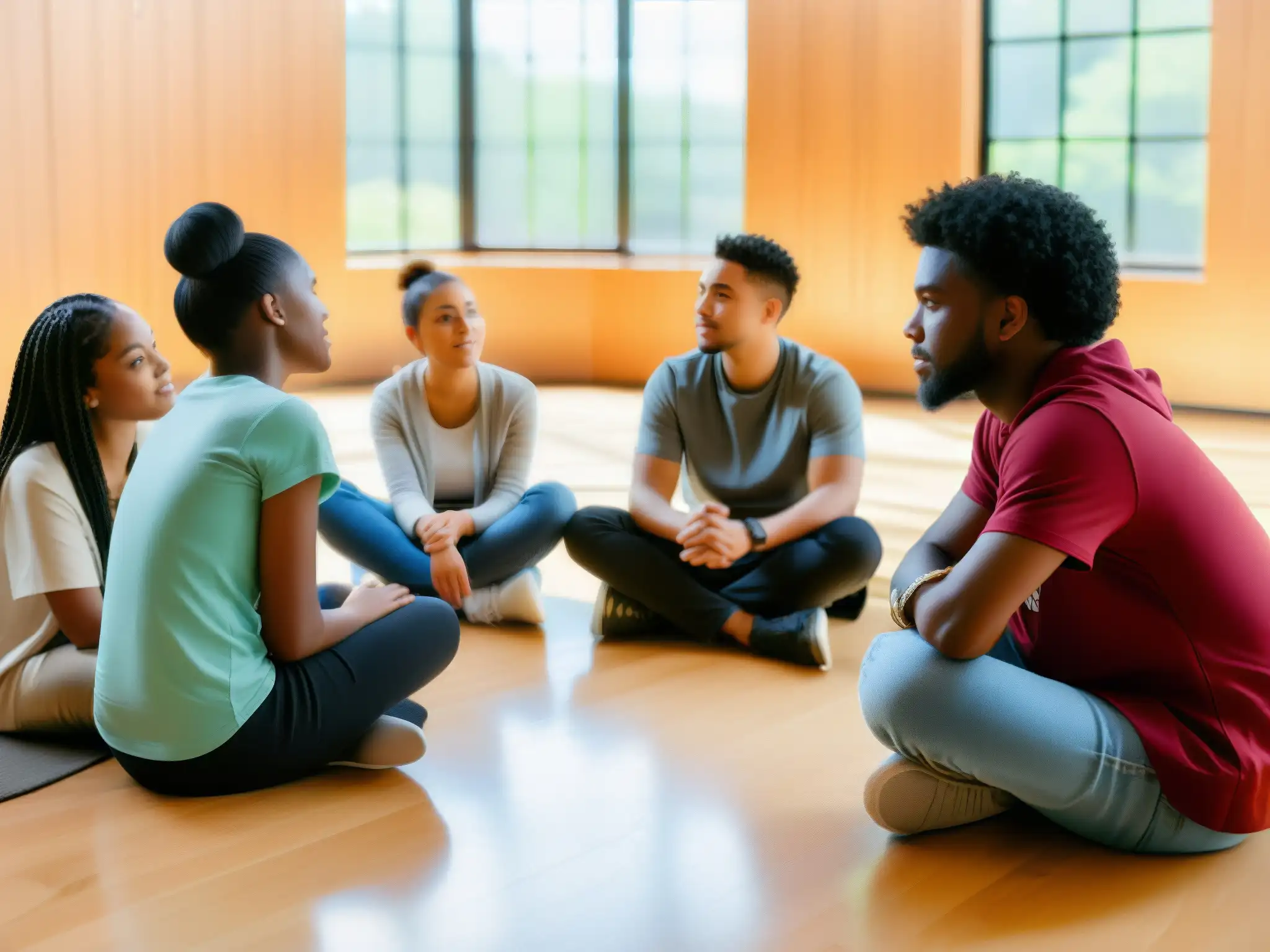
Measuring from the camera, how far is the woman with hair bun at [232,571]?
2.08 m

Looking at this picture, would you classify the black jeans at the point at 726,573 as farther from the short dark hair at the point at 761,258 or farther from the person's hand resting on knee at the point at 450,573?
the short dark hair at the point at 761,258

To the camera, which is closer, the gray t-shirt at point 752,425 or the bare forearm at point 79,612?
the bare forearm at point 79,612

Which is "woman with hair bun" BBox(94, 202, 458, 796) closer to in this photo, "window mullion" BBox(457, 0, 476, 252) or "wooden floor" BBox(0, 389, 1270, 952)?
"wooden floor" BBox(0, 389, 1270, 952)

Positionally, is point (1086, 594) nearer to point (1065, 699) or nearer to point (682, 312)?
point (1065, 699)

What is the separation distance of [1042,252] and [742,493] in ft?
4.33

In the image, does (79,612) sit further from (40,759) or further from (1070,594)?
(1070,594)

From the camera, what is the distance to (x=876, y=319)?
6.97m

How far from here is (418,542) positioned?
3189mm

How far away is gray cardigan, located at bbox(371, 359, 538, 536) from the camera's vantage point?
3.28m

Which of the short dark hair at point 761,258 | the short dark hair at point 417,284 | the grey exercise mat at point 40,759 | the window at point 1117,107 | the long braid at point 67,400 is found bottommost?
the grey exercise mat at point 40,759

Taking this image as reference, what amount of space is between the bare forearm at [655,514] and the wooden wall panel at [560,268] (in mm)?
3954

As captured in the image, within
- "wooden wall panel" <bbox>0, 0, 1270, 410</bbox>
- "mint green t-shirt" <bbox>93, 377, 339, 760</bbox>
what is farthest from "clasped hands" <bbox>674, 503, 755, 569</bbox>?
"wooden wall panel" <bbox>0, 0, 1270, 410</bbox>

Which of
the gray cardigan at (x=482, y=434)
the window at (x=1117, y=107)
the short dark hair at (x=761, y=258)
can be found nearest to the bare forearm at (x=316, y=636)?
the gray cardigan at (x=482, y=434)

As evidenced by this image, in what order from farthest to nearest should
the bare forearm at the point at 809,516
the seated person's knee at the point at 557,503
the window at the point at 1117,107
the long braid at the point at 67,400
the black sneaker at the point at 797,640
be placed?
the window at the point at 1117,107 → the seated person's knee at the point at 557,503 → the bare forearm at the point at 809,516 → the black sneaker at the point at 797,640 → the long braid at the point at 67,400
